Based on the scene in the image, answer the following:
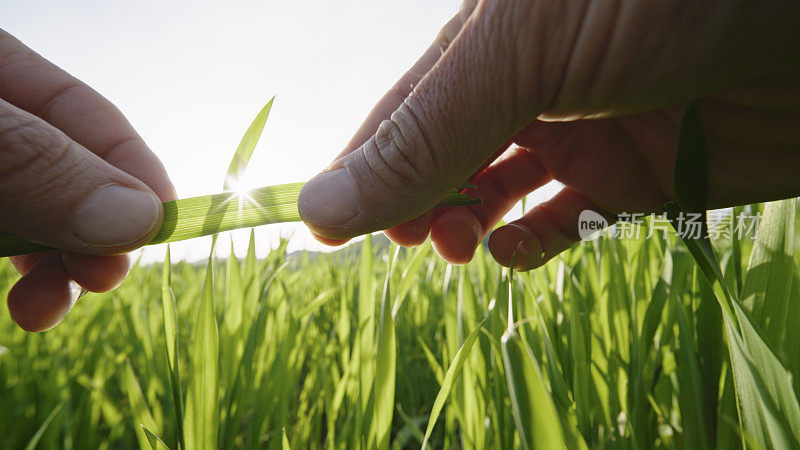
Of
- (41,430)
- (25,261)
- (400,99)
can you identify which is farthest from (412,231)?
(25,261)

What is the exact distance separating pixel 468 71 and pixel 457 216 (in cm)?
40

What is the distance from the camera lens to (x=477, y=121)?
483mm

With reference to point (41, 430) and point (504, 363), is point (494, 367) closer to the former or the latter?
point (504, 363)

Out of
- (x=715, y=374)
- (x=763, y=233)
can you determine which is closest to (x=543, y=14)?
(x=763, y=233)

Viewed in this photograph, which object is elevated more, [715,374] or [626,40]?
[626,40]

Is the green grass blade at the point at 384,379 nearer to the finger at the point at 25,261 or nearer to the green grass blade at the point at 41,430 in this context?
the green grass blade at the point at 41,430

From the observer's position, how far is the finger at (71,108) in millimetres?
804

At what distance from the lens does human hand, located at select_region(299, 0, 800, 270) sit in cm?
42

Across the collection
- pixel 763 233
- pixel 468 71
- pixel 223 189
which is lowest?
pixel 763 233

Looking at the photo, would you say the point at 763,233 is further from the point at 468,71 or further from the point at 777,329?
the point at 468,71

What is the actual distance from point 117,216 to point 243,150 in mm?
161

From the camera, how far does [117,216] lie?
0.48 meters

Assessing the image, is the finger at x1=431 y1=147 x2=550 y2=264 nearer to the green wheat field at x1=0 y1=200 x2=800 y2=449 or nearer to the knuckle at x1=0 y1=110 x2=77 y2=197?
the green wheat field at x1=0 y1=200 x2=800 y2=449

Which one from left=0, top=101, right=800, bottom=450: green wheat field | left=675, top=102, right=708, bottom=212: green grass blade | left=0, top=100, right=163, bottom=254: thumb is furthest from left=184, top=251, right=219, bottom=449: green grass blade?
left=675, top=102, right=708, bottom=212: green grass blade
